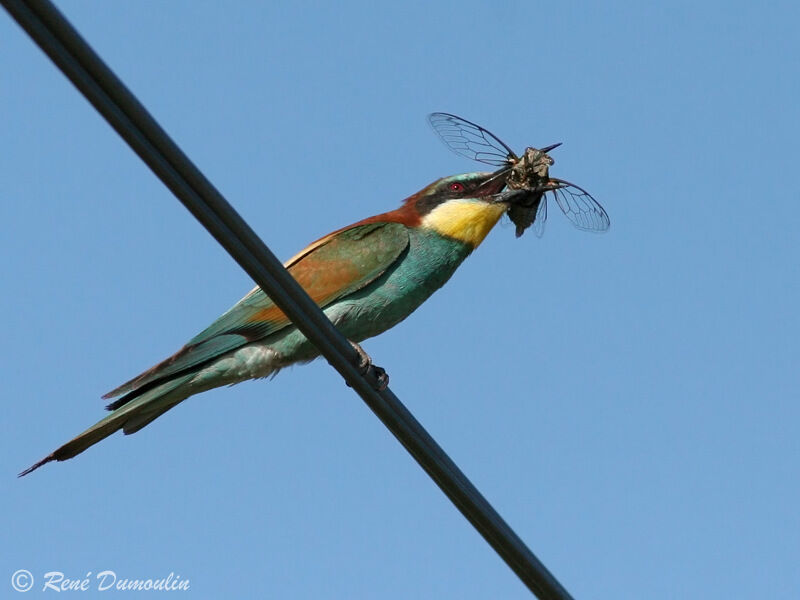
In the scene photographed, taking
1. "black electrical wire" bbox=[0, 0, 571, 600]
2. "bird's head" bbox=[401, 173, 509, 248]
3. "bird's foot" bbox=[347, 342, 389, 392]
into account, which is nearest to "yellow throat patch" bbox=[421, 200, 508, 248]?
"bird's head" bbox=[401, 173, 509, 248]

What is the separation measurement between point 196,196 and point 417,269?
2284mm

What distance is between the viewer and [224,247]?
7.04 feet

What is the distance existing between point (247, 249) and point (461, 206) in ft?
7.95

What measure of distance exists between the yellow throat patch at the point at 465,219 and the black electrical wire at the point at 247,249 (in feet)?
6.08

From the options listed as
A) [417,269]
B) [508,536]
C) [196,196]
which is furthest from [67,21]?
[417,269]

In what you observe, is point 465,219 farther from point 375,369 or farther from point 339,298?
point 375,369

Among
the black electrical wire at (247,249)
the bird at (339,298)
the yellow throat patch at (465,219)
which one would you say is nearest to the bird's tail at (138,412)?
the bird at (339,298)

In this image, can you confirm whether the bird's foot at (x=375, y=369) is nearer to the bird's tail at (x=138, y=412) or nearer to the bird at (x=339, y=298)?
the bird at (x=339, y=298)

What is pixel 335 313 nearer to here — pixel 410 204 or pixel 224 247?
pixel 410 204

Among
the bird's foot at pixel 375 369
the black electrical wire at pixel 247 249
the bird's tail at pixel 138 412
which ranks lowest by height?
the black electrical wire at pixel 247 249

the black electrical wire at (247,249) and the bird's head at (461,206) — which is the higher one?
the bird's head at (461,206)

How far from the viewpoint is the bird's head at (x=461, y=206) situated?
442 centimetres

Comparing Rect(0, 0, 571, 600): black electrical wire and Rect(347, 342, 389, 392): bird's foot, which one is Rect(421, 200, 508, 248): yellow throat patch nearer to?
Rect(347, 342, 389, 392): bird's foot

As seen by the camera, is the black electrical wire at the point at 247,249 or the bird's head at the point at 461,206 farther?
the bird's head at the point at 461,206
